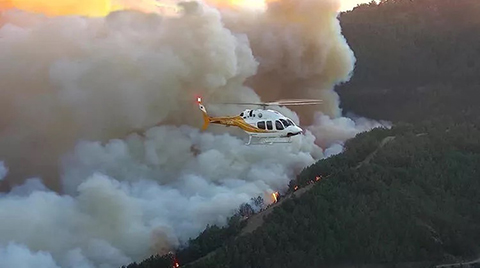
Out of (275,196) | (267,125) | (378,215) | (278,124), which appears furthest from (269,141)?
(378,215)

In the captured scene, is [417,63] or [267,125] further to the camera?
[417,63]

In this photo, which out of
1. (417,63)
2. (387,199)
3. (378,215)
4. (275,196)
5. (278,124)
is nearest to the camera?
(278,124)

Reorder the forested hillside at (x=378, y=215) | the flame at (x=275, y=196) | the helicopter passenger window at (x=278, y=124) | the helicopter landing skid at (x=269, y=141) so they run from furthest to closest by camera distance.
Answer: the flame at (x=275, y=196) → the helicopter landing skid at (x=269, y=141) → the helicopter passenger window at (x=278, y=124) → the forested hillside at (x=378, y=215)

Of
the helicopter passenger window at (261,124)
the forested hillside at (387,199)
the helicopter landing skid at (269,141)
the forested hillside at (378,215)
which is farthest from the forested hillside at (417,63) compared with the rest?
the helicopter passenger window at (261,124)

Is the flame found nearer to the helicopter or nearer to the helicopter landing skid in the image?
the helicopter landing skid

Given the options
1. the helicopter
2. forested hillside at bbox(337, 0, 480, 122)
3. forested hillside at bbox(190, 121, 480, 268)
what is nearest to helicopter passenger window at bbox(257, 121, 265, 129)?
the helicopter

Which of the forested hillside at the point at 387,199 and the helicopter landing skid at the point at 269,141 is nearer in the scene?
the forested hillside at the point at 387,199

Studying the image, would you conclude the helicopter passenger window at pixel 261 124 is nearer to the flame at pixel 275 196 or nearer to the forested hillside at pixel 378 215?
the forested hillside at pixel 378 215

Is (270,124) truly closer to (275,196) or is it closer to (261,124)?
(261,124)

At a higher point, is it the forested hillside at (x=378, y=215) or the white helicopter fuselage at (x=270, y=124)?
the white helicopter fuselage at (x=270, y=124)
